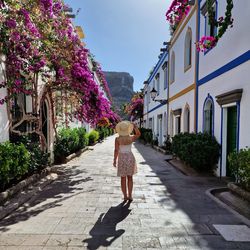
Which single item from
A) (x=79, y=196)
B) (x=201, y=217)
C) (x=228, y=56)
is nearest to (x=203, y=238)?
(x=201, y=217)

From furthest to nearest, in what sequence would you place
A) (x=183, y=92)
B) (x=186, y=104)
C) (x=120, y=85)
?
(x=120, y=85) < (x=183, y=92) < (x=186, y=104)

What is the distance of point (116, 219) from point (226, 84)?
5153 mm

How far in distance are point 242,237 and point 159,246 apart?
1.27 metres

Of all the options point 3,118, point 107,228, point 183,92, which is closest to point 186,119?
point 183,92

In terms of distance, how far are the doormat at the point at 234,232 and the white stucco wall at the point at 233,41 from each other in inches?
165

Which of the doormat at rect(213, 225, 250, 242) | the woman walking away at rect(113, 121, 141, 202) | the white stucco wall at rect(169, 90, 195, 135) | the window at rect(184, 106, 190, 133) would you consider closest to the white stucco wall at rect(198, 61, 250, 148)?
the white stucco wall at rect(169, 90, 195, 135)

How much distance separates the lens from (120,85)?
99062 mm

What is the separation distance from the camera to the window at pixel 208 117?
939cm

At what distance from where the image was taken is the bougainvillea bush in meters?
6.19

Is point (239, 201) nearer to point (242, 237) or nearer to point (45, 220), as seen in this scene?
point (242, 237)

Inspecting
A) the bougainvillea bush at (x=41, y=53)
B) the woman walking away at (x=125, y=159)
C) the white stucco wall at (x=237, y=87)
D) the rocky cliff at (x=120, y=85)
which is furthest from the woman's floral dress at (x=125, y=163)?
the rocky cliff at (x=120, y=85)

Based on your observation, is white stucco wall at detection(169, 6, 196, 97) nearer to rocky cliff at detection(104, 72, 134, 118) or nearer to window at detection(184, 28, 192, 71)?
window at detection(184, 28, 192, 71)

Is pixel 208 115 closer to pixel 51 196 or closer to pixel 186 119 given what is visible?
pixel 186 119

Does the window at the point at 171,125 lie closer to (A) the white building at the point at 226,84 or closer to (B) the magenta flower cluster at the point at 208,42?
(A) the white building at the point at 226,84
